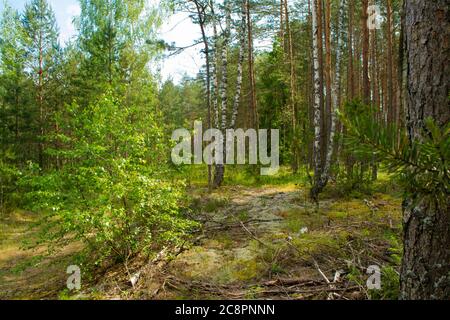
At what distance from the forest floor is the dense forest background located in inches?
3.3

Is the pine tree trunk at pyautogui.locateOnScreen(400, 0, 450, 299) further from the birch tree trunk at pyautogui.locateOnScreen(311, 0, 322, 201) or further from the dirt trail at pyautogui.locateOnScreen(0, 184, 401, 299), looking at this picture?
the birch tree trunk at pyautogui.locateOnScreen(311, 0, 322, 201)

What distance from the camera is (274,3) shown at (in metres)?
15.9

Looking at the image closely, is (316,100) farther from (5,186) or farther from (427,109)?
(5,186)

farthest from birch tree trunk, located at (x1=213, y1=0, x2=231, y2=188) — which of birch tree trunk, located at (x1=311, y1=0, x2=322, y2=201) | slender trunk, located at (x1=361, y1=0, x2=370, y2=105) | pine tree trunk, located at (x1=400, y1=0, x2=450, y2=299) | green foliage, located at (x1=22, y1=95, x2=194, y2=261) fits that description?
pine tree trunk, located at (x1=400, y1=0, x2=450, y2=299)

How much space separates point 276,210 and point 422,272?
6.49 meters

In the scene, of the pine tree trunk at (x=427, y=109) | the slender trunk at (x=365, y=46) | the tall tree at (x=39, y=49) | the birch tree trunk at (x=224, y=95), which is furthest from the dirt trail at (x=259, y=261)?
the tall tree at (x=39, y=49)

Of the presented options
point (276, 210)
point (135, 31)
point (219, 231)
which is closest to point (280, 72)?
point (135, 31)

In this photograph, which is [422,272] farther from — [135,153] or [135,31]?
[135,31]

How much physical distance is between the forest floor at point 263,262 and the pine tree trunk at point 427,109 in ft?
0.94

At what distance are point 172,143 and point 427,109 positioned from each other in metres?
5.08

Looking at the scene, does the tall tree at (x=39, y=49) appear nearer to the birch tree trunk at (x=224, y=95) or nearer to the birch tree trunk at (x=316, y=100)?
the birch tree trunk at (x=224, y=95)

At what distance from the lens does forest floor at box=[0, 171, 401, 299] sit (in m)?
3.96

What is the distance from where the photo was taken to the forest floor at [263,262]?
396cm

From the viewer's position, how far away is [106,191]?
4957 millimetres
